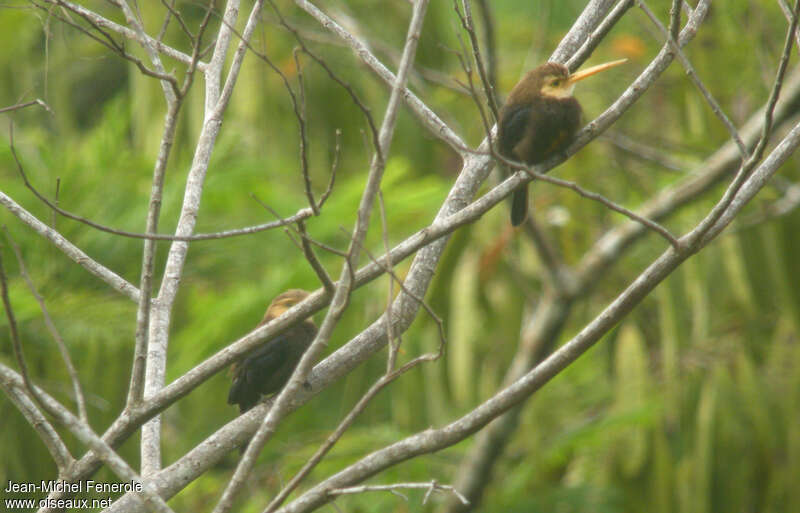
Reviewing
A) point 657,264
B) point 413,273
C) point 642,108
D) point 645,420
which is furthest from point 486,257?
point 657,264

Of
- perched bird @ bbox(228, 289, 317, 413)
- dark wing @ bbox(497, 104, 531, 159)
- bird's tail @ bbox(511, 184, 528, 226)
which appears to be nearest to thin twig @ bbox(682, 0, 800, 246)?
dark wing @ bbox(497, 104, 531, 159)

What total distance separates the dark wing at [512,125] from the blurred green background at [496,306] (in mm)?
1933

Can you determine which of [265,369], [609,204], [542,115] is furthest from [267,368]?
[609,204]

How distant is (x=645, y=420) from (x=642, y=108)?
3534 millimetres

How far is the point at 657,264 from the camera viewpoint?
262 cm

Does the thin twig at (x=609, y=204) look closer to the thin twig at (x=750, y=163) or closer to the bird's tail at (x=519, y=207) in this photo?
the thin twig at (x=750, y=163)

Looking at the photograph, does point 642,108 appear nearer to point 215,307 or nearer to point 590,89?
point 590,89

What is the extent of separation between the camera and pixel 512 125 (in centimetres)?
381

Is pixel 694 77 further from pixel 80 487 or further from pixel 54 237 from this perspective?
pixel 80 487

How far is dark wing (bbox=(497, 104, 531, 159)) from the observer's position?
148 inches

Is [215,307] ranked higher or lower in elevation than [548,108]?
lower

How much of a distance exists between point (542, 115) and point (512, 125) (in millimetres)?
192

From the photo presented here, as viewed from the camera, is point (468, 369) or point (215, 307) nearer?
point (215, 307)

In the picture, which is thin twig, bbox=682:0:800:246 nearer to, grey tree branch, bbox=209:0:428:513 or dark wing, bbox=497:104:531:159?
grey tree branch, bbox=209:0:428:513
